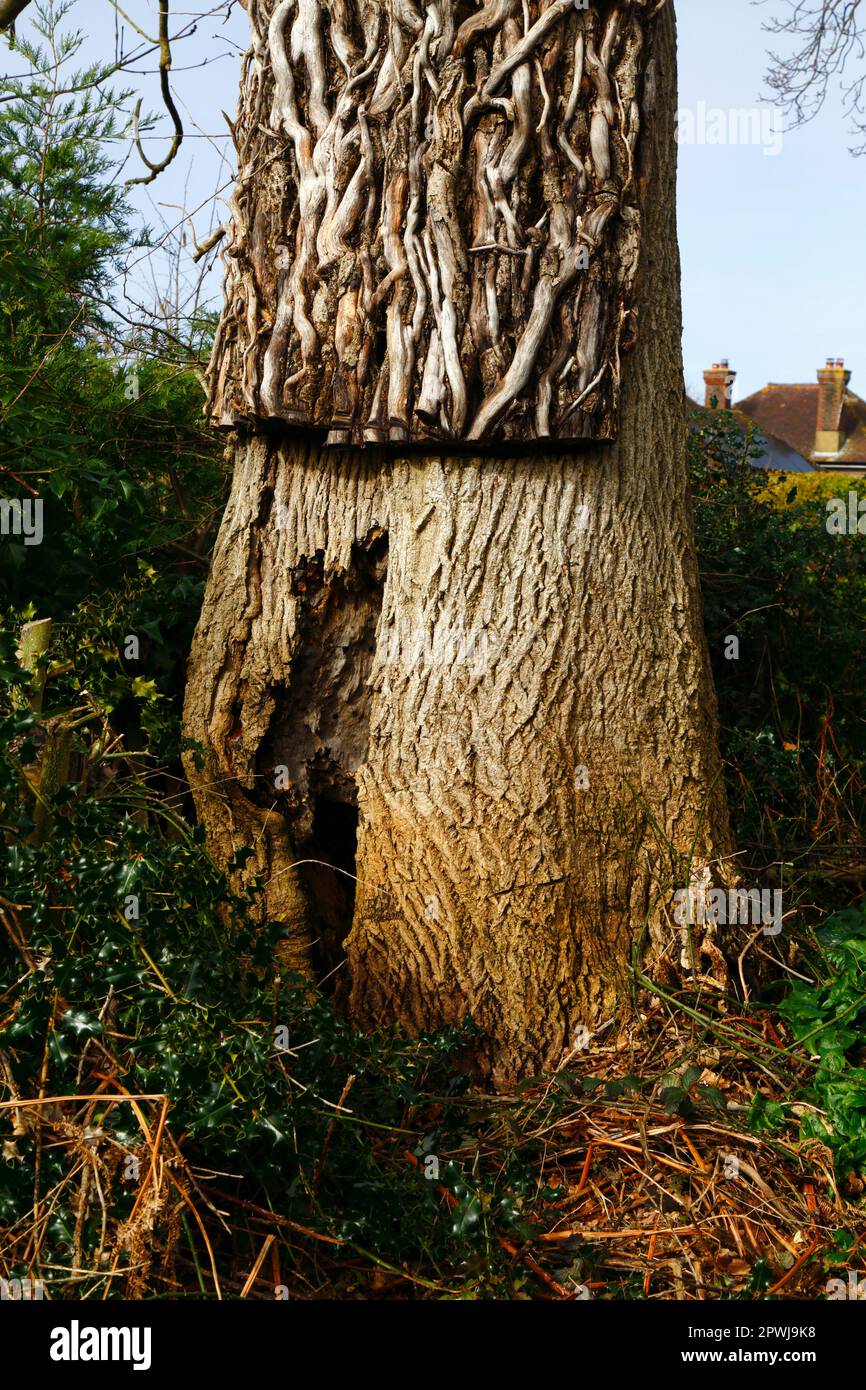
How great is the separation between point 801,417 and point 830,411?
139cm

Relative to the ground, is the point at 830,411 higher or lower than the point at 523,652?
higher

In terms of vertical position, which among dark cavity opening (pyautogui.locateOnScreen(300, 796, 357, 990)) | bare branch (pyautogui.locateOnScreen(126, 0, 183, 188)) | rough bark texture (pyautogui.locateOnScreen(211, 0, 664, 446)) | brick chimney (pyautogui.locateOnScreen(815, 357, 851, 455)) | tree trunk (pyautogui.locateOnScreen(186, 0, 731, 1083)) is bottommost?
dark cavity opening (pyautogui.locateOnScreen(300, 796, 357, 990))

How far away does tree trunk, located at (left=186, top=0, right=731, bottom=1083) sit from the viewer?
11.1ft

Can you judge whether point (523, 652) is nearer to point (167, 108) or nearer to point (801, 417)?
point (167, 108)

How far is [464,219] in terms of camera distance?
326 cm

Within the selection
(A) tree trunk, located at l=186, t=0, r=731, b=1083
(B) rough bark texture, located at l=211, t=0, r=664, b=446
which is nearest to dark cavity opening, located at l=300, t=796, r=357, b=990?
(A) tree trunk, located at l=186, t=0, r=731, b=1083

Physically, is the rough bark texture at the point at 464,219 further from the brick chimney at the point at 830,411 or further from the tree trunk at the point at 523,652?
the brick chimney at the point at 830,411

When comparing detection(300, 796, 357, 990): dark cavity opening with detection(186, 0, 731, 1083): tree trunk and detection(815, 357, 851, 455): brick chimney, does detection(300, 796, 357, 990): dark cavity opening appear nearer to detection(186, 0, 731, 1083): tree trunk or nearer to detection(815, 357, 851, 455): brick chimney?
detection(186, 0, 731, 1083): tree trunk

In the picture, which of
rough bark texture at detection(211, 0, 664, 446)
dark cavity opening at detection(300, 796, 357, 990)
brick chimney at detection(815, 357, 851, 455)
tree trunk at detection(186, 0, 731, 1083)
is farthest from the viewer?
brick chimney at detection(815, 357, 851, 455)

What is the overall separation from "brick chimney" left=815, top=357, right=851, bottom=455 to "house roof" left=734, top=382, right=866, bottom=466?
0.27m

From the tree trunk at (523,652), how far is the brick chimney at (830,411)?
3848 centimetres

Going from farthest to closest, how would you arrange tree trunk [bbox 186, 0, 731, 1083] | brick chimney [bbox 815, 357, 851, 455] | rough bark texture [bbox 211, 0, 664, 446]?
brick chimney [bbox 815, 357, 851, 455]
tree trunk [bbox 186, 0, 731, 1083]
rough bark texture [bbox 211, 0, 664, 446]

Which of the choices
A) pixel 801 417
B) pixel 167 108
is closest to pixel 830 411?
pixel 801 417

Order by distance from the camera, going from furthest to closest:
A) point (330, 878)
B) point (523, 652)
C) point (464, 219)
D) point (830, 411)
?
point (830, 411), point (330, 878), point (523, 652), point (464, 219)
